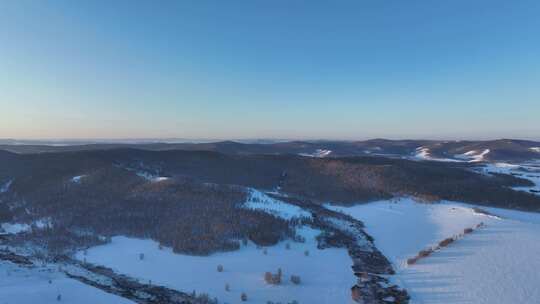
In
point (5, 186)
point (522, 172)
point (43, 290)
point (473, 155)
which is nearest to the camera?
point (43, 290)

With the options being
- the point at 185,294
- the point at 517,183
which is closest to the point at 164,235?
the point at 185,294

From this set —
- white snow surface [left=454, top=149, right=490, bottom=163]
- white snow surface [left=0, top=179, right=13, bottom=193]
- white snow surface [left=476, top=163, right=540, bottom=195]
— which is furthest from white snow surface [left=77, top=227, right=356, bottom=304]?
white snow surface [left=454, top=149, right=490, bottom=163]

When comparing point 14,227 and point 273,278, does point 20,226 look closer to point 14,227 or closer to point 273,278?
point 14,227

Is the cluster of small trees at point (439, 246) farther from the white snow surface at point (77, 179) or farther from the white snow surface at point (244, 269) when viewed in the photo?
the white snow surface at point (77, 179)

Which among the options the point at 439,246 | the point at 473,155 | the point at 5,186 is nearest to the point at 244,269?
the point at 439,246

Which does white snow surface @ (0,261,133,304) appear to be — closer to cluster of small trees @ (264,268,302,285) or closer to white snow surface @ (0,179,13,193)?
cluster of small trees @ (264,268,302,285)

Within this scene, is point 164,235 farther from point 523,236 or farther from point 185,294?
point 523,236
